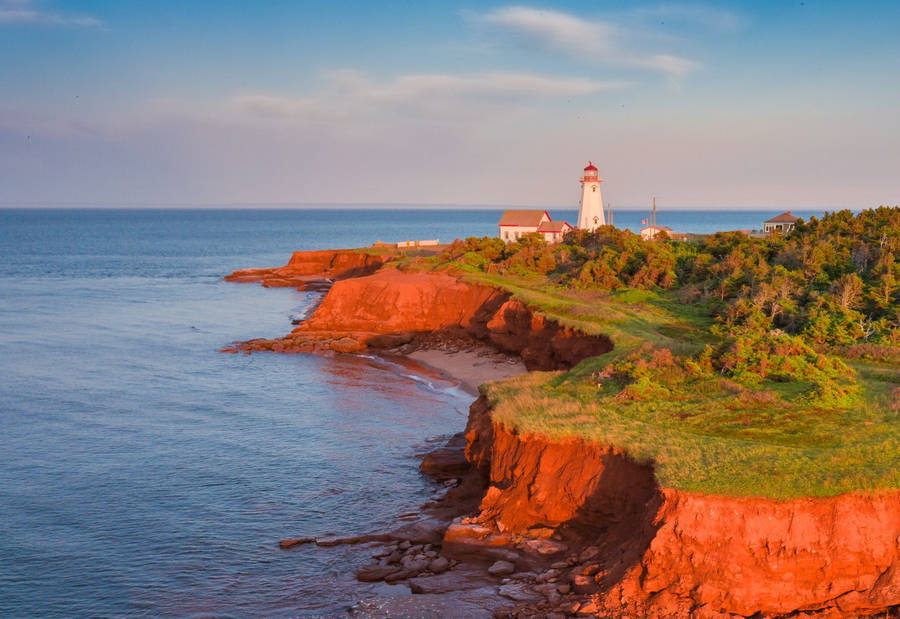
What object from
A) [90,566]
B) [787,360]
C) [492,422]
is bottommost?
[90,566]

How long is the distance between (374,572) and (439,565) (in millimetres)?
1467

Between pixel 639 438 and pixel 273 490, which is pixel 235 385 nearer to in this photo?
pixel 273 490

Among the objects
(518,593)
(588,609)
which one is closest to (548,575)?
(518,593)

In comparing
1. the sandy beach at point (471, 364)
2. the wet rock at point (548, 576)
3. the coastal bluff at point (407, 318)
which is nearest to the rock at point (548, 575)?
the wet rock at point (548, 576)

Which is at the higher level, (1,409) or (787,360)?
(787,360)

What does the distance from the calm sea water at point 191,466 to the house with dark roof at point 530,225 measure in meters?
36.6

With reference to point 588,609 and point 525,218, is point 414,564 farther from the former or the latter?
point 525,218

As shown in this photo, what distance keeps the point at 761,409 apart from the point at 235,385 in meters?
24.3

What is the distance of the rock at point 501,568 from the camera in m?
13.9

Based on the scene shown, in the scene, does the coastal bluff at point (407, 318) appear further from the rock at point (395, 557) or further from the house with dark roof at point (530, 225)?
the house with dark roof at point (530, 225)

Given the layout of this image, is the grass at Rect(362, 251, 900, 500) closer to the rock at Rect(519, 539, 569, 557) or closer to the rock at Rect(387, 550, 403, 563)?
the rock at Rect(519, 539, 569, 557)

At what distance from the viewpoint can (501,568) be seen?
1394cm

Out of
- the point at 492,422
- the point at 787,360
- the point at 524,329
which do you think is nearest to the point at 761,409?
the point at 787,360

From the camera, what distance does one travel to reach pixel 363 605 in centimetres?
1361
